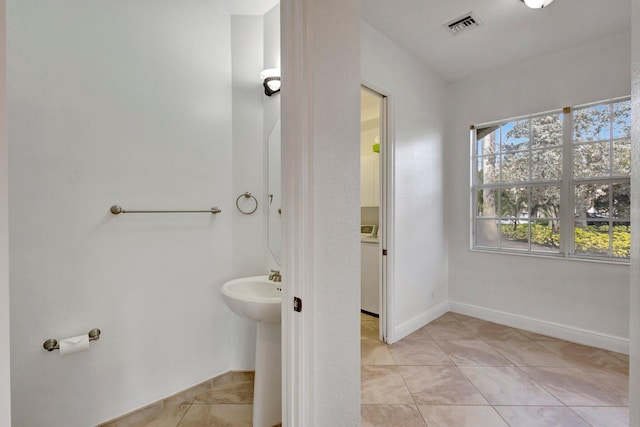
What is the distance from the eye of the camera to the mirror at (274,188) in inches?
76.4

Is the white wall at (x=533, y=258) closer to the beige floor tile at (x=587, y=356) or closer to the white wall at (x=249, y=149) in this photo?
the beige floor tile at (x=587, y=356)

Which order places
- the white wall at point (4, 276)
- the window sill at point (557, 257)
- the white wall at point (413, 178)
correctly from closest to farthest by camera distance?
the white wall at point (4, 276), the window sill at point (557, 257), the white wall at point (413, 178)

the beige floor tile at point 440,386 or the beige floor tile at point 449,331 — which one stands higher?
the beige floor tile at point 449,331

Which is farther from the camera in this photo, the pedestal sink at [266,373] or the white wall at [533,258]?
Result: the white wall at [533,258]

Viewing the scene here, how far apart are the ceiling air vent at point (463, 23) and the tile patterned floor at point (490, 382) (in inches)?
107

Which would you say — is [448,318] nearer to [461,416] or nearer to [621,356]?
[621,356]

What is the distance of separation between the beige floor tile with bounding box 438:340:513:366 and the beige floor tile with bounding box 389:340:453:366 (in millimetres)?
75

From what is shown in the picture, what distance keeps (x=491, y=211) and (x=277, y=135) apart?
2555mm

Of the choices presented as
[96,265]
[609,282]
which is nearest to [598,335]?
[609,282]

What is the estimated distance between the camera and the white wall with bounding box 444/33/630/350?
8.11ft

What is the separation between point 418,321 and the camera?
2.95m

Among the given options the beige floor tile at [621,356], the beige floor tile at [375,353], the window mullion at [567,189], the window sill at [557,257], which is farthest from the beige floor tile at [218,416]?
the window mullion at [567,189]

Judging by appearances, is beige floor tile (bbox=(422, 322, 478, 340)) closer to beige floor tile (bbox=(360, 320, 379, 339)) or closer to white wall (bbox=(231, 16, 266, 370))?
beige floor tile (bbox=(360, 320, 379, 339))

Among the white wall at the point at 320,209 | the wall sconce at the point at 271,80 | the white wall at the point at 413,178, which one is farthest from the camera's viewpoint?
the white wall at the point at 413,178
